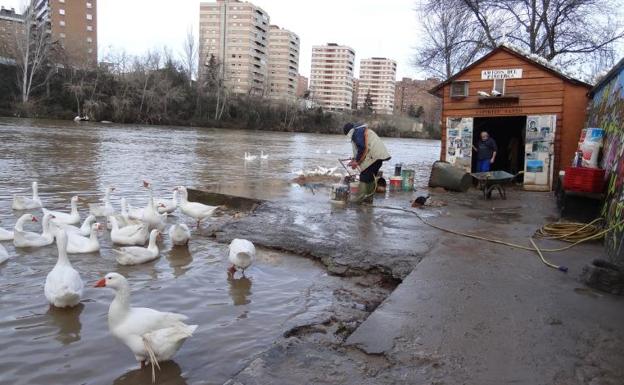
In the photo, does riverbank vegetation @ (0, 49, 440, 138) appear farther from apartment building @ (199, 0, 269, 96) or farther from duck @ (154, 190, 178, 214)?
duck @ (154, 190, 178, 214)

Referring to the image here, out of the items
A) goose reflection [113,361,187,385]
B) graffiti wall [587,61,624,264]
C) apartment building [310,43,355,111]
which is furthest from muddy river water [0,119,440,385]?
apartment building [310,43,355,111]

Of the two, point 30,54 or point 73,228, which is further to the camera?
point 30,54

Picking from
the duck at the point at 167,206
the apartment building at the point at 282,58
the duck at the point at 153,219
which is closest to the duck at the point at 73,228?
the duck at the point at 153,219

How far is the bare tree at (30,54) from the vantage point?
61.8m

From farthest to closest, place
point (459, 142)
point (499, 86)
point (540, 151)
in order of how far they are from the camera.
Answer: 1. point (459, 142)
2. point (499, 86)
3. point (540, 151)

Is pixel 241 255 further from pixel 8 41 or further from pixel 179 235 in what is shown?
pixel 8 41

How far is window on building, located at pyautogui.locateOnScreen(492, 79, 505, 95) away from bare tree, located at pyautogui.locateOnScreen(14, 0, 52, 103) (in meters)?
60.7

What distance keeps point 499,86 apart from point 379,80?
576ft

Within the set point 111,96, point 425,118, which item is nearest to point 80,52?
point 111,96

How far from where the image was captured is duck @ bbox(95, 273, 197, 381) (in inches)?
165

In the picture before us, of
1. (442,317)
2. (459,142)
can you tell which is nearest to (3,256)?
(442,317)

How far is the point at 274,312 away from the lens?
550 cm

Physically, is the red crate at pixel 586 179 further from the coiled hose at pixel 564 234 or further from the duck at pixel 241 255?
the duck at pixel 241 255

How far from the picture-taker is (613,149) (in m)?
8.51
